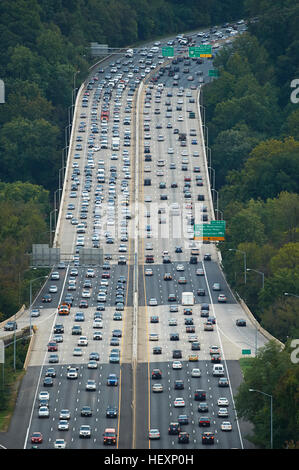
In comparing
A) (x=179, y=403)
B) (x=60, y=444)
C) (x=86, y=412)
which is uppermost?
(x=179, y=403)

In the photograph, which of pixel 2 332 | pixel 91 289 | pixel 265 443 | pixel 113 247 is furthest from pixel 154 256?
pixel 265 443

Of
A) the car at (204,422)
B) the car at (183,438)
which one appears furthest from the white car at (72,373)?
the car at (183,438)

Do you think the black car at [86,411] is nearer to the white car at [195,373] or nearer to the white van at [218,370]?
the white car at [195,373]

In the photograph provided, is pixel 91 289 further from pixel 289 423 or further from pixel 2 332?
pixel 289 423

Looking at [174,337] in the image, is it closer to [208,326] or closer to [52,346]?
→ [208,326]

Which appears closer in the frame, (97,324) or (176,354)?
(176,354)

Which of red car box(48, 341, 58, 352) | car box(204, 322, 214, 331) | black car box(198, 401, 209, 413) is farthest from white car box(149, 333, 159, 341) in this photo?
black car box(198, 401, 209, 413)

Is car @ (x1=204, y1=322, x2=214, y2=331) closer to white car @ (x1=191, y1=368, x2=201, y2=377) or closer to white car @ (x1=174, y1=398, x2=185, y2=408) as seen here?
white car @ (x1=191, y1=368, x2=201, y2=377)

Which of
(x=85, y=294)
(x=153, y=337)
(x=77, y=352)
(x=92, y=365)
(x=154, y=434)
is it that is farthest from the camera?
(x=85, y=294)

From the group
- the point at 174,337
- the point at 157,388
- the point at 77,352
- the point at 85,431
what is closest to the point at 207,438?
the point at 85,431
